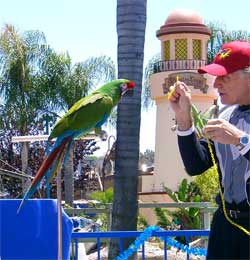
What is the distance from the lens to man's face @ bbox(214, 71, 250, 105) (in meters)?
3.10

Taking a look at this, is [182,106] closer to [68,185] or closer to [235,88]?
[235,88]

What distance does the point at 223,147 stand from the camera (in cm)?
316

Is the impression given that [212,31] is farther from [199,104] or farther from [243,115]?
[243,115]

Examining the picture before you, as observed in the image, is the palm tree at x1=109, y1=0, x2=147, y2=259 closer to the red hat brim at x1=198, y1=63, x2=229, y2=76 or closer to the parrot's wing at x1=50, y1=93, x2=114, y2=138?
the parrot's wing at x1=50, y1=93, x2=114, y2=138

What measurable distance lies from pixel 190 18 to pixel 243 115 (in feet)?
68.5

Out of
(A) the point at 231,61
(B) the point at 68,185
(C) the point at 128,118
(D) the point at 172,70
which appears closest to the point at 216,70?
(A) the point at 231,61

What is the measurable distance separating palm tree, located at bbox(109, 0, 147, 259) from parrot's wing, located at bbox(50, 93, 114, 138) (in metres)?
3.37

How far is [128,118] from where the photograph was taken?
752 centimetres

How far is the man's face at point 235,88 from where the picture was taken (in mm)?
3096

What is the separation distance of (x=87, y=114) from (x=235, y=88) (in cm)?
123

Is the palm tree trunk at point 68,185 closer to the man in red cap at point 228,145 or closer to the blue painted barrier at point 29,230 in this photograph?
the blue painted barrier at point 29,230

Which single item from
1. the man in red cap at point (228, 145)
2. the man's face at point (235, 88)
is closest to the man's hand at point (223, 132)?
the man in red cap at point (228, 145)

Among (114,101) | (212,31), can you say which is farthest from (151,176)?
(114,101)

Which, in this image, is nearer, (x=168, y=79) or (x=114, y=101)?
(x=114, y=101)
